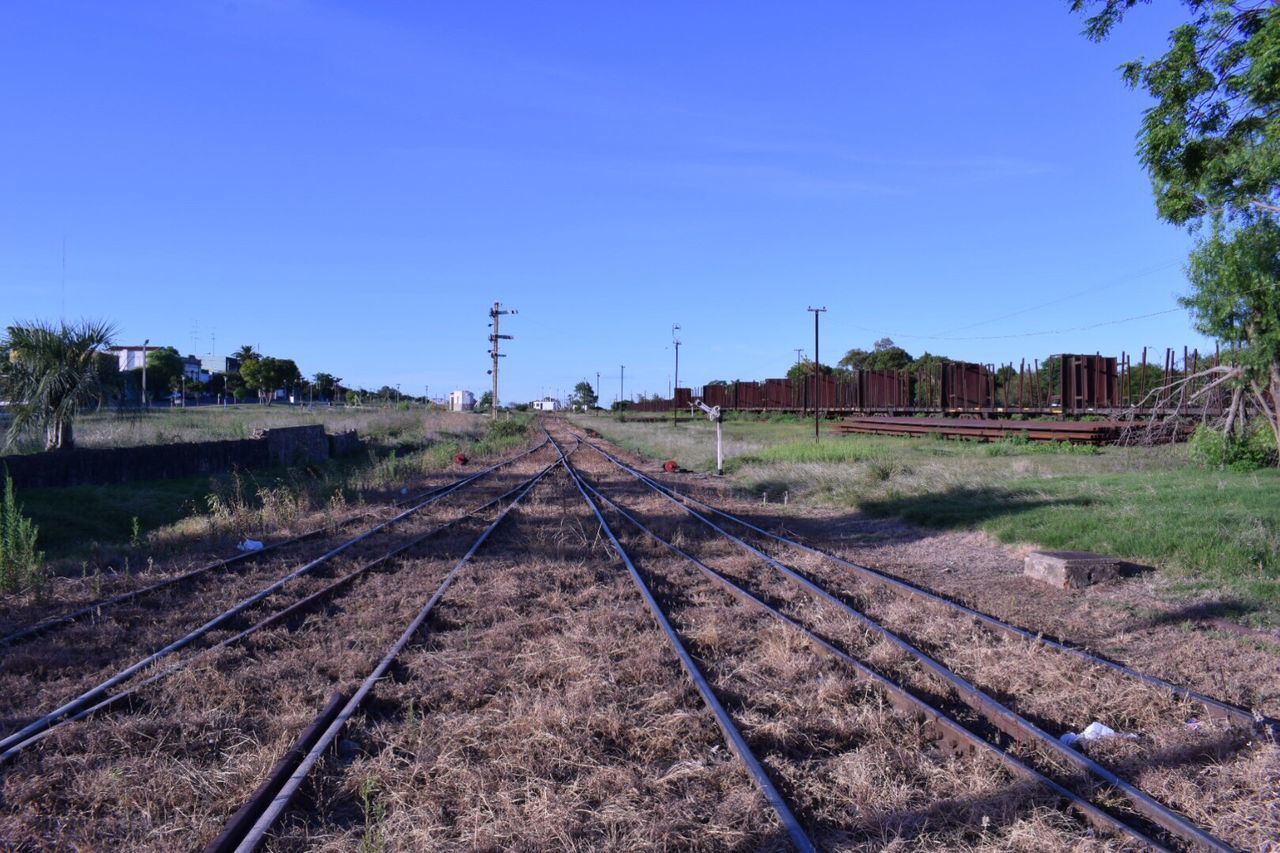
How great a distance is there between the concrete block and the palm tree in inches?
720

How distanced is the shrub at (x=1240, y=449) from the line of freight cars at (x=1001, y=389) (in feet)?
5.96

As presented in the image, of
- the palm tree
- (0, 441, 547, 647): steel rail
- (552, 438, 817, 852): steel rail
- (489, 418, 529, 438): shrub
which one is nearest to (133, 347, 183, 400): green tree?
(489, 418, 529, 438): shrub

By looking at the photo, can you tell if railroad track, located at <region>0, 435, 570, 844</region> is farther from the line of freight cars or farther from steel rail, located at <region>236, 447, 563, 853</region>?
the line of freight cars

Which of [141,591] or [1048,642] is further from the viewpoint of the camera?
[141,591]

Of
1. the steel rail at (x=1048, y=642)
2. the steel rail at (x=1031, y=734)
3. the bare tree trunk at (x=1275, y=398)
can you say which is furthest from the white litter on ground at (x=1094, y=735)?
the bare tree trunk at (x=1275, y=398)

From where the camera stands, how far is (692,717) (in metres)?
5.21

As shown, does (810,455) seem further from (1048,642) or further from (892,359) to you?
(892,359)

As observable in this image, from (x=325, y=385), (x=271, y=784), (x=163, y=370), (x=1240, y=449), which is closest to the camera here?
(x=271, y=784)

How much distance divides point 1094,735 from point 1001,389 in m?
38.9

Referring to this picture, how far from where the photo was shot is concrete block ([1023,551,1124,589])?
927 cm

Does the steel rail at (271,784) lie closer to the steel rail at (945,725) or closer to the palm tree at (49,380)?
the steel rail at (945,725)

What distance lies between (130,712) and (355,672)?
4.54 feet

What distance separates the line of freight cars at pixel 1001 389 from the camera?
32.2 m

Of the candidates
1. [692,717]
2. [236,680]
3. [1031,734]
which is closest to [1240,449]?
[1031,734]
